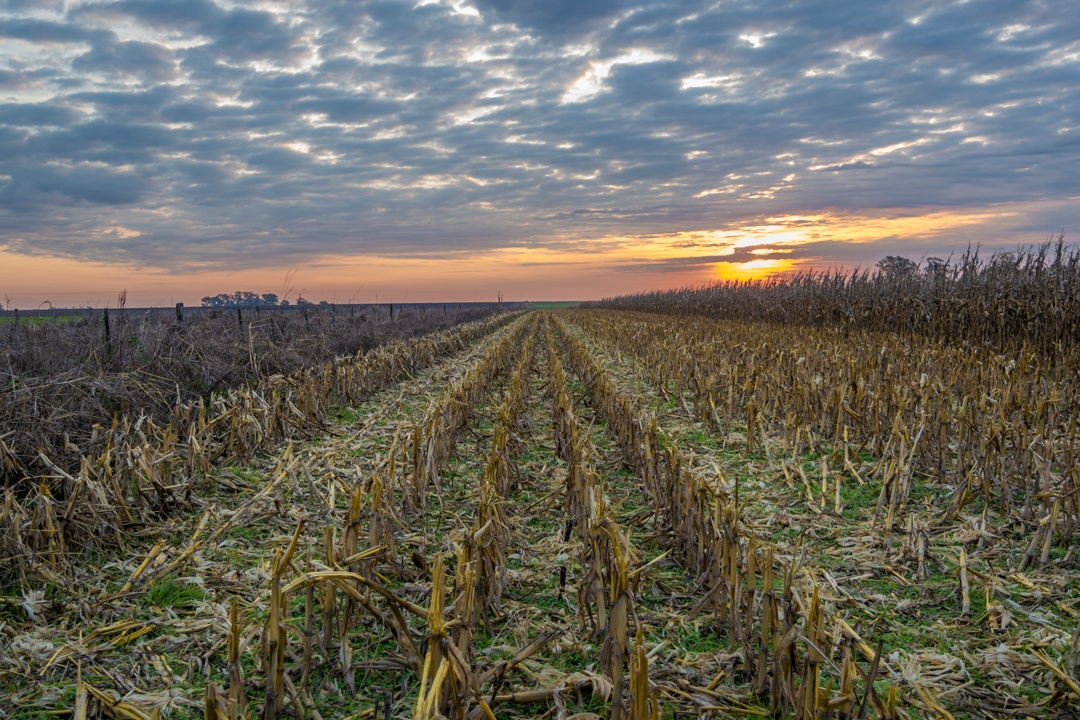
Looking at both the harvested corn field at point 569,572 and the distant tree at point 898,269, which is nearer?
the harvested corn field at point 569,572

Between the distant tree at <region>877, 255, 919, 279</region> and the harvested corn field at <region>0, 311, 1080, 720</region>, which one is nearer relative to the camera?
the harvested corn field at <region>0, 311, 1080, 720</region>

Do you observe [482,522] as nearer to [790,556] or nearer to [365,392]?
[790,556]

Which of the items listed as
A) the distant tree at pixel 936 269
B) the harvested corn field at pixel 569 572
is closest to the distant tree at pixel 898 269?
the distant tree at pixel 936 269

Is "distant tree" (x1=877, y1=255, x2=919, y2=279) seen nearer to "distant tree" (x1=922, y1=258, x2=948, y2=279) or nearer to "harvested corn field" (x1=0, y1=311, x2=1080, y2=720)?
"distant tree" (x1=922, y1=258, x2=948, y2=279)

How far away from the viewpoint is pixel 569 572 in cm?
477

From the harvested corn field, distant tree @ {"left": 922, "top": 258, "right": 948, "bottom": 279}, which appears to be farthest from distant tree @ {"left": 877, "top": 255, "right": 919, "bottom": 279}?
the harvested corn field

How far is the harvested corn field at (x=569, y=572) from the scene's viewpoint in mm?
3166

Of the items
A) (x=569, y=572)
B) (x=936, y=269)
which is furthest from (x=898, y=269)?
(x=569, y=572)

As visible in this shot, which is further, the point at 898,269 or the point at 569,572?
the point at 898,269

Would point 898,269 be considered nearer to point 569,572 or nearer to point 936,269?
point 936,269

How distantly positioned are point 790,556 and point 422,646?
2.89 m

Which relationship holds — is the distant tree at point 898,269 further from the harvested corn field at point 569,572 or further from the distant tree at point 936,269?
the harvested corn field at point 569,572

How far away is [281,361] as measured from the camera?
42.3 ft

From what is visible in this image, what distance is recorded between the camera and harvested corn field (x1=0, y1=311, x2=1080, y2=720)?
317cm
